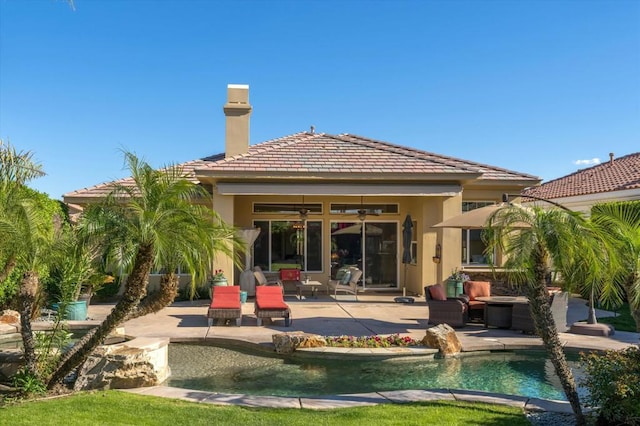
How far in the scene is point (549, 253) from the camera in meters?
5.83

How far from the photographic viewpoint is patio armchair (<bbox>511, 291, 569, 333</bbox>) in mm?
10953

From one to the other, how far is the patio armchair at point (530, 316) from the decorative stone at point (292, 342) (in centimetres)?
499

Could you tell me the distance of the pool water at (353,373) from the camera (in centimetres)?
745

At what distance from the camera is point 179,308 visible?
47.2ft

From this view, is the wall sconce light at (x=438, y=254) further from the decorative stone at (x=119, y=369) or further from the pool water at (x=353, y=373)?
the decorative stone at (x=119, y=369)

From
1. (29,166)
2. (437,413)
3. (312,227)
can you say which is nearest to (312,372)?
(437,413)

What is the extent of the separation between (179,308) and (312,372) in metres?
7.37

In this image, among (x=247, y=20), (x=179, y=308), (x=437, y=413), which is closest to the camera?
(x=437, y=413)

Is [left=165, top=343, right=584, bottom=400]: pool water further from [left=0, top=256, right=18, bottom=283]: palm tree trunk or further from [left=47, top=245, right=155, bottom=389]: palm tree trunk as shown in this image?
[left=0, top=256, right=18, bottom=283]: palm tree trunk

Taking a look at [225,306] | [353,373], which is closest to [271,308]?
[225,306]

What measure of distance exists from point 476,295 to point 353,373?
5.90 meters

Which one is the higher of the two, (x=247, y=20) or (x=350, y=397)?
(x=247, y=20)

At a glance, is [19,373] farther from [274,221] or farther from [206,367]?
[274,221]

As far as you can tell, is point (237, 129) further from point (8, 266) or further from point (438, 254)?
point (8, 266)
